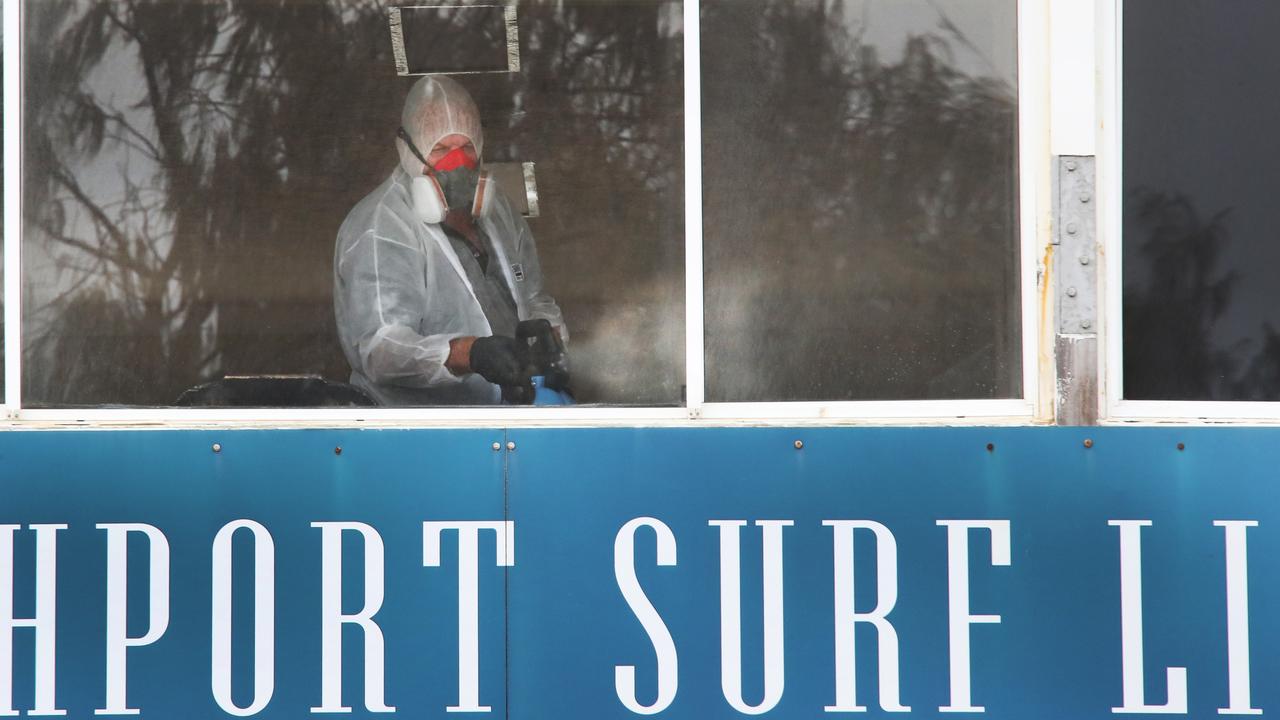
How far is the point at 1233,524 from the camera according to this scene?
7.78ft

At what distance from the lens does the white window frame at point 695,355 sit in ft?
8.13

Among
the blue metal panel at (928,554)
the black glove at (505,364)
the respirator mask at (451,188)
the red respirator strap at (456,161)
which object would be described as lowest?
the blue metal panel at (928,554)

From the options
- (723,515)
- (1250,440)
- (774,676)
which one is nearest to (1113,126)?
(1250,440)

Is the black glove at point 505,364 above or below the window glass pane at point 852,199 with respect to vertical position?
below

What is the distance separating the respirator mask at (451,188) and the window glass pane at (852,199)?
51 cm

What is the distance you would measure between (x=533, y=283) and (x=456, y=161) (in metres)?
0.33

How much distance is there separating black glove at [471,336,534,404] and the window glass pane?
15.4 inches

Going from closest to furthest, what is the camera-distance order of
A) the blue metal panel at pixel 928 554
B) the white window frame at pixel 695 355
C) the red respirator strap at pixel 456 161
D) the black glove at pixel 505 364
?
the blue metal panel at pixel 928 554, the white window frame at pixel 695 355, the black glove at pixel 505 364, the red respirator strap at pixel 456 161

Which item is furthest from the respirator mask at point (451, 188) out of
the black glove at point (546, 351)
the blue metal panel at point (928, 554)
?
the blue metal panel at point (928, 554)

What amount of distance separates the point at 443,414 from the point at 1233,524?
61.6 inches

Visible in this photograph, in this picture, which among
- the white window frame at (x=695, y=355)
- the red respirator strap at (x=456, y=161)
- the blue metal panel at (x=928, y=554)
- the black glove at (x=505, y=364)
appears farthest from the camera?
the red respirator strap at (x=456, y=161)

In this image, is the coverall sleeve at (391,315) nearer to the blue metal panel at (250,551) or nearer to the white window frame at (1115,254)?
the blue metal panel at (250,551)

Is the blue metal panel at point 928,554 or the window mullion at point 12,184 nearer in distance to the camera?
the blue metal panel at point 928,554

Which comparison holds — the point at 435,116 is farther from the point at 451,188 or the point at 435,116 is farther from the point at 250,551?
the point at 250,551
